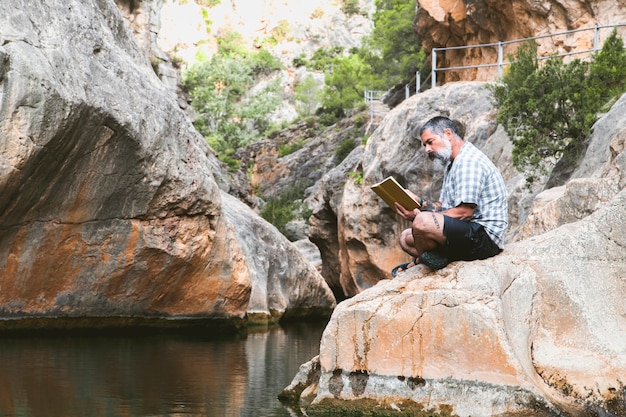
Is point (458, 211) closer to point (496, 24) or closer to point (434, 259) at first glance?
point (434, 259)

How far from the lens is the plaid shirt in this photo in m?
7.61

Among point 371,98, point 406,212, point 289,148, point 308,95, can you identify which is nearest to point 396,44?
point 289,148

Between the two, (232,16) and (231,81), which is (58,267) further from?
(232,16)

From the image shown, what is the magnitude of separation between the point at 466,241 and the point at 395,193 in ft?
2.55

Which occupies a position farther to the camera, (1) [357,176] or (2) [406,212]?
(1) [357,176]

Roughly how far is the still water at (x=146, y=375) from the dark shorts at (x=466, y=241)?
6.92ft

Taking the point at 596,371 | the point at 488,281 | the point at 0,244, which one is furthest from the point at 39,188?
the point at 596,371

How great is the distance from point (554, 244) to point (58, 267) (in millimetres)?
9966

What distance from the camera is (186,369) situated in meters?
10.9

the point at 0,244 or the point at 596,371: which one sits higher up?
the point at 0,244

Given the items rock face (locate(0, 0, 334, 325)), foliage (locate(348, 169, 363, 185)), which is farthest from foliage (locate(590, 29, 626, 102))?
foliage (locate(348, 169, 363, 185))

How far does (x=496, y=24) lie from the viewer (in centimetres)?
2761

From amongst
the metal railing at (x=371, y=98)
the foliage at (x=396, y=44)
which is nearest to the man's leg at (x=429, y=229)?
the metal railing at (x=371, y=98)

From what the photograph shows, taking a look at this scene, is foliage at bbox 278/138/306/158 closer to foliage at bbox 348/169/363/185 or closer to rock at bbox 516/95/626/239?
foliage at bbox 348/169/363/185
